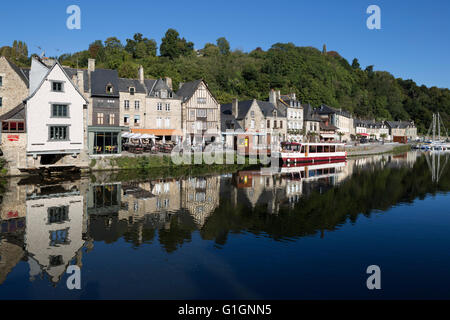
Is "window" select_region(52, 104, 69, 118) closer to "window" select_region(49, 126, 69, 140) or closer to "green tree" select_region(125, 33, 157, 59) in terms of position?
"window" select_region(49, 126, 69, 140)

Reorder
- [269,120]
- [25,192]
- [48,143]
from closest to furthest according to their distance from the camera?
[25,192]
[48,143]
[269,120]

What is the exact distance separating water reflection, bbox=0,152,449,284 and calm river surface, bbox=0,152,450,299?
7 cm

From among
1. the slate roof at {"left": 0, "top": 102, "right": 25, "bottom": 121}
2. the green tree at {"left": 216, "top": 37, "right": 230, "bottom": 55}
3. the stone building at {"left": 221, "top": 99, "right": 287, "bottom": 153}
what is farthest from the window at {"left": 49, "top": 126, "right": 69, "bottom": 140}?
the green tree at {"left": 216, "top": 37, "right": 230, "bottom": 55}

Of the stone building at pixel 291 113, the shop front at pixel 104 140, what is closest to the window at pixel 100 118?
the shop front at pixel 104 140

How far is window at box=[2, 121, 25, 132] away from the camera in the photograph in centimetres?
2698

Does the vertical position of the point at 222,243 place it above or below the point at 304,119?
below

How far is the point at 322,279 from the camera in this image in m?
10.4

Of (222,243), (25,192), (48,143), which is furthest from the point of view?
(48,143)

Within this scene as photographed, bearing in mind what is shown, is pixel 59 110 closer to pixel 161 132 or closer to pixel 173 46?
pixel 161 132

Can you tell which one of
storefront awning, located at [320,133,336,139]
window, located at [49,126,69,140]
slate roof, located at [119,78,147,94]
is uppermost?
slate roof, located at [119,78,147,94]

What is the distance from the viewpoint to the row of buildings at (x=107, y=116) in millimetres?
28203
